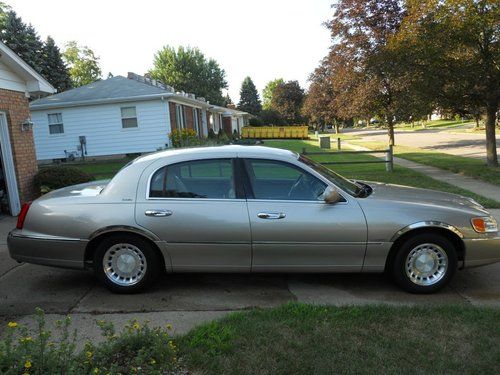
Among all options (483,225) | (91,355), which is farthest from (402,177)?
(91,355)

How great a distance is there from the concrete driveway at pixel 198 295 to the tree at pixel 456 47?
9.41 meters

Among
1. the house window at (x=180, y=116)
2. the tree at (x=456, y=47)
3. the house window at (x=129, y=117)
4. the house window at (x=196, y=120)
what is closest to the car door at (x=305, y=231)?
the tree at (x=456, y=47)

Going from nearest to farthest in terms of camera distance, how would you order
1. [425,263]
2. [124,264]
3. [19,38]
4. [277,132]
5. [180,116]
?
[425,263]
[124,264]
[180,116]
[19,38]
[277,132]

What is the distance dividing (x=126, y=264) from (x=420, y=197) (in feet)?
10.7

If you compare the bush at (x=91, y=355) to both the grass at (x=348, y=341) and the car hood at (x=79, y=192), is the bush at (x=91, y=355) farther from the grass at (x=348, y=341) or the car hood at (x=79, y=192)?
the car hood at (x=79, y=192)

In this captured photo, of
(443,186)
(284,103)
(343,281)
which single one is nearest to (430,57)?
(443,186)

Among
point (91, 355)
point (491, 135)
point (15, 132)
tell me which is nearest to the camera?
point (91, 355)

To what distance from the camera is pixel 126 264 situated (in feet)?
15.9

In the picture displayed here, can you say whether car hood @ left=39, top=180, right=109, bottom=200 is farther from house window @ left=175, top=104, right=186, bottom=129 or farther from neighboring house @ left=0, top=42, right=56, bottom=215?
house window @ left=175, top=104, right=186, bottom=129

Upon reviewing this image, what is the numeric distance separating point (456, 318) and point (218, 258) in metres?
2.30

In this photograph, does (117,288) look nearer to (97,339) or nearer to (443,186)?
(97,339)

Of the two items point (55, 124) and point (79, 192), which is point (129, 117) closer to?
point (55, 124)

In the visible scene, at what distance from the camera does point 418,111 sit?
15.6 meters

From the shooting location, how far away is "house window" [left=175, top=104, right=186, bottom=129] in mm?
24794
